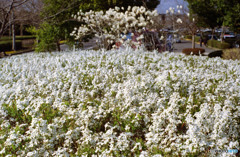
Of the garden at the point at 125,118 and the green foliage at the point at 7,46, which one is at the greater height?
the green foliage at the point at 7,46

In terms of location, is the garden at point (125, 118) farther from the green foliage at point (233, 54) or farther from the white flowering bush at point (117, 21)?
the green foliage at point (233, 54)

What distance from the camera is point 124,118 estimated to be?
3531mm

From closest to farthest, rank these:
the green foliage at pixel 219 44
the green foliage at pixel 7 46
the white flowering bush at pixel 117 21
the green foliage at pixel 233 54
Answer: the white flowering bush at pixel 117 21
the green foliage at pixel 233 54
the green foliage at pixel 219 44
the green foliage at pixel 7 46

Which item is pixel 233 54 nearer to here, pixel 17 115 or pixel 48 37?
pixel 48 37

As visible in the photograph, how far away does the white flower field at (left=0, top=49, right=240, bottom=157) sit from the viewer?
116 inches

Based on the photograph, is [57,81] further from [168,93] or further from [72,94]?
[168,93]

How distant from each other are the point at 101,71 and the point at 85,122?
233cm

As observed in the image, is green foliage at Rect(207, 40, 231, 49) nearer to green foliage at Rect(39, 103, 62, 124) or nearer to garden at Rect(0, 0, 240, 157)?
garden at Rect(0, 0, 240, 157)

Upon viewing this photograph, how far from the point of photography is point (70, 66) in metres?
6.52

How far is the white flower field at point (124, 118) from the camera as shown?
295 centimetres

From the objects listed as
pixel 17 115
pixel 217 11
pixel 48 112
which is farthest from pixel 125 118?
pixel 217 11

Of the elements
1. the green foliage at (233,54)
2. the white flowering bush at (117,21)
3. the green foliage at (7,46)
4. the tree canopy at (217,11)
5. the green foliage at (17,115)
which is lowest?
the green foliage at (17,115)

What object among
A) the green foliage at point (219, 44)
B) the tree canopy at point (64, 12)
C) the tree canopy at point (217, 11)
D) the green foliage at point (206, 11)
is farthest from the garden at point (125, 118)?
the green foliage at point (219, 44)

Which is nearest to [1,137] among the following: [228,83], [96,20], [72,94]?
[72,94]
